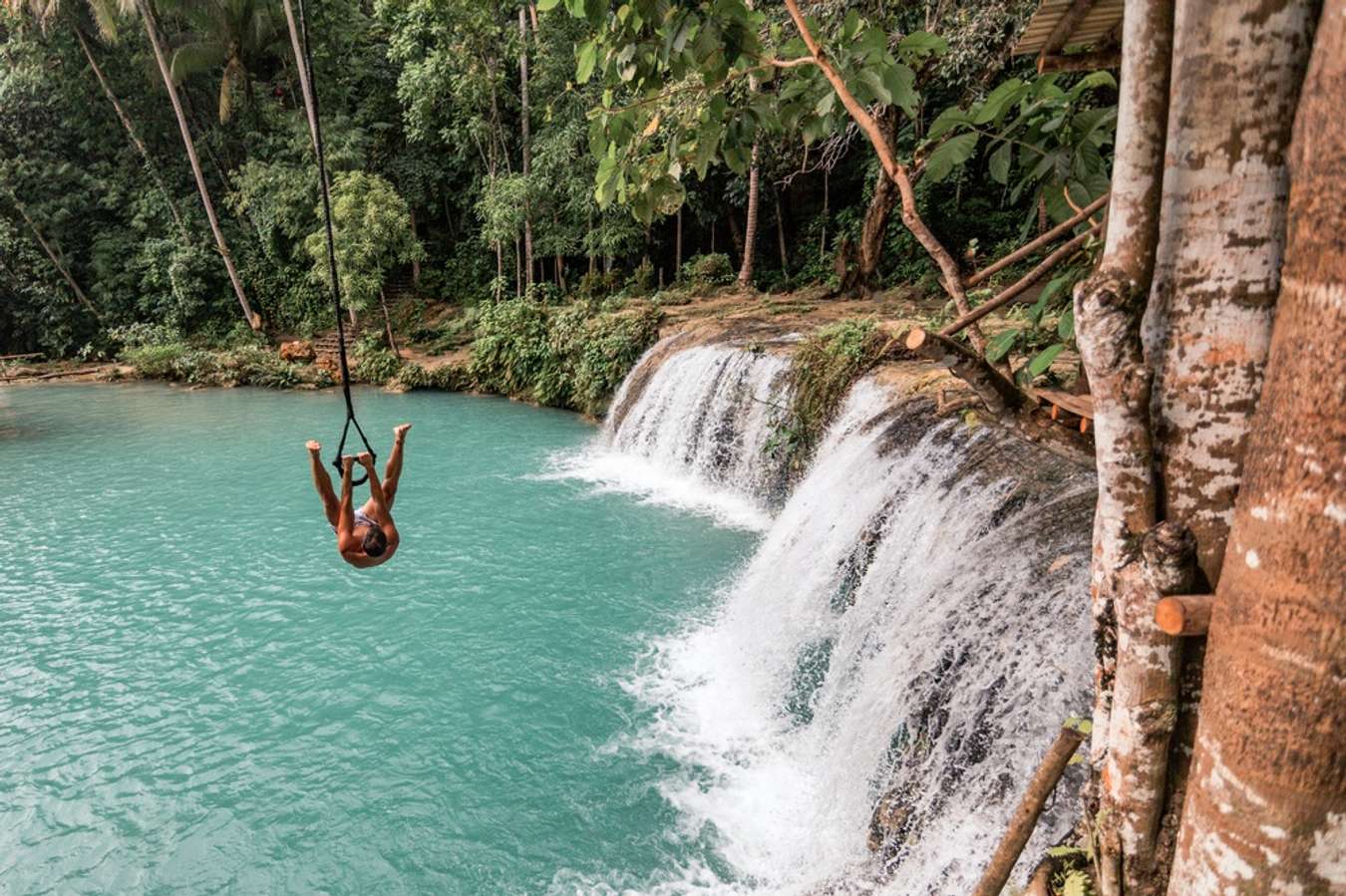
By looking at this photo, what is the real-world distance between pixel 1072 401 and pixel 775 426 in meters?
4.81

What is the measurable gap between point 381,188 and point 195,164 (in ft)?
21.0

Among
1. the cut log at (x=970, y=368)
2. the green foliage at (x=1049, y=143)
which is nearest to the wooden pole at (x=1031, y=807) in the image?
the cut log at (x=970, y=368)

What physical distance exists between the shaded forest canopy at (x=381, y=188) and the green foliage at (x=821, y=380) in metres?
3.89

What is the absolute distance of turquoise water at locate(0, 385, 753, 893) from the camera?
3918 mm

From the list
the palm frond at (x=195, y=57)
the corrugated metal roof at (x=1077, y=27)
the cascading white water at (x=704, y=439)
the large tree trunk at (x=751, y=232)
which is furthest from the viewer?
the palm frond at (x=195, y=57)

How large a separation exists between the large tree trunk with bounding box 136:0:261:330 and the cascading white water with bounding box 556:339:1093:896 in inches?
732

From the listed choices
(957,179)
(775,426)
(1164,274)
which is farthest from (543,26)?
(1164,274)

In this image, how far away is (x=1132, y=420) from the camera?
1.42m

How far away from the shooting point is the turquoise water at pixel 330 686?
3.92 metres

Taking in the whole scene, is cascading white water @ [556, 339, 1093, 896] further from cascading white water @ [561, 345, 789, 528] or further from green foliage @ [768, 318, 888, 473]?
cascading white water @ [561, 345, 789, 528]

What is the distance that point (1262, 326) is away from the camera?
128cm

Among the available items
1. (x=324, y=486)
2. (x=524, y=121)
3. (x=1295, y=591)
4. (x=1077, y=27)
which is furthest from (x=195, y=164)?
(x=1295, y=591)

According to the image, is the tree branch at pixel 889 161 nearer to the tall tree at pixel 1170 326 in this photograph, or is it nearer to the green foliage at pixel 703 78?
the green foliage at pixel 703 78

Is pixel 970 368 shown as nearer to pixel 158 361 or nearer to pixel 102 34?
pixel 158 361
